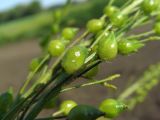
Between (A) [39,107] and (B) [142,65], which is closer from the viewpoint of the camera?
(A) [39,107]

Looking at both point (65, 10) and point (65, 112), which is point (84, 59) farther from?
point (65, 10)

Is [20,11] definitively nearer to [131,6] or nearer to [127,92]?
[127,92]

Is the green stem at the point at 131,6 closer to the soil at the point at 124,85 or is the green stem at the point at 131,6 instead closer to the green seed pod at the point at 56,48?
the green seed pod at the point at 56,48

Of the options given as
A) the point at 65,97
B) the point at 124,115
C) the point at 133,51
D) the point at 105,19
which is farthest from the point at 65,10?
the point at 65,97

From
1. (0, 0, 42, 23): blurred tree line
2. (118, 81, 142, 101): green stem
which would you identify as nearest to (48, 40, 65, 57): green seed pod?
(118, 81, 142, 101): green stem

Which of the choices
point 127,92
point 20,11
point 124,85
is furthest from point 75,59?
point 20,11

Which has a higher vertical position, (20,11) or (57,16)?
(57,16)

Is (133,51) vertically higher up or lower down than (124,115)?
higher up
